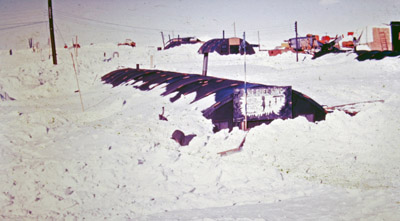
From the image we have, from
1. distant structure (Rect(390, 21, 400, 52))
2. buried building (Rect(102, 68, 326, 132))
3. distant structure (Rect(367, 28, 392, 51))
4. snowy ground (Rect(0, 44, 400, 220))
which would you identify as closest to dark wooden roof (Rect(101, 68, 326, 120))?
buried building (Rect(102, 68, 326, 132))

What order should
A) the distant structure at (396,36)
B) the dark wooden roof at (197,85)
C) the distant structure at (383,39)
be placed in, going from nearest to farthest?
the dark wooden roof at (197,85) < the distant structure at (396,36) < the distant structure at (383,39)

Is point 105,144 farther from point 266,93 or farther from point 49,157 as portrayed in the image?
point 266,93

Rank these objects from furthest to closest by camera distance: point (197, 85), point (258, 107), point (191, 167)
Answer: point (197, 85), point (258, 107), point (191, 167)

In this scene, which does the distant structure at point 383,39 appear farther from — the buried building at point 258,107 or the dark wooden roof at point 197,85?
the buried building at point 258,107

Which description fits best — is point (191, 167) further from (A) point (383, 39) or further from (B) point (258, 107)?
(A) point (383, 39)

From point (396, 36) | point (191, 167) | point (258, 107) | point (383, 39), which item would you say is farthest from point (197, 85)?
point (383, 39)

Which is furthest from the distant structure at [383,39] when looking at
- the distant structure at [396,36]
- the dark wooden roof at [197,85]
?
the dark wooden roof at [197,85]

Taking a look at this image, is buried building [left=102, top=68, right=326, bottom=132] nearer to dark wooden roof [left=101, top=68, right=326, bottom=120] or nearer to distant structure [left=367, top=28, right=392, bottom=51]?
dark wooden roof [left=101, top=68, right=326, bottom=120]

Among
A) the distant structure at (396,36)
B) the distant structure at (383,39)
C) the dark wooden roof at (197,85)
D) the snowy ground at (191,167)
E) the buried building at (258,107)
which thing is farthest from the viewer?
the distant structure at (383,39)

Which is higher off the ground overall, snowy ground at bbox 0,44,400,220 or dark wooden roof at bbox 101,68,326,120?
dark wooden roof at bbox 101,68,326,120

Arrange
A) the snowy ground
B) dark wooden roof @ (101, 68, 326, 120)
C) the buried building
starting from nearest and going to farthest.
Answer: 1. the snowy ground
2. the buried building
3. dark wooden roof @ (101, 68, 326, 120)

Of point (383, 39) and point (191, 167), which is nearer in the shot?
point (191, 167)

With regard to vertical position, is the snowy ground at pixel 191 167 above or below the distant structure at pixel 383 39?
below

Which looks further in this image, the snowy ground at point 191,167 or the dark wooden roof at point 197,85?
the dark wooden roof at point 197,85
